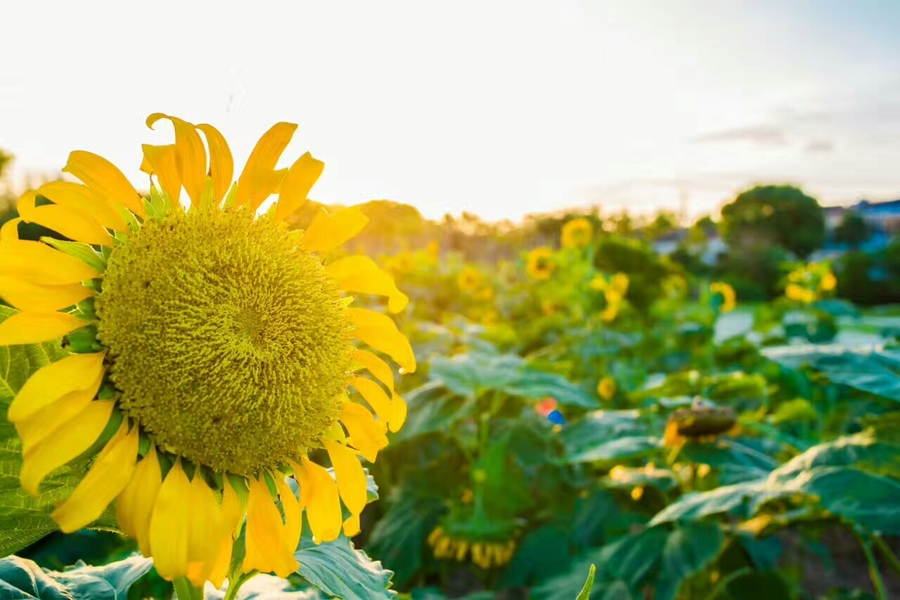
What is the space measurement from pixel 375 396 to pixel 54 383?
364 mm

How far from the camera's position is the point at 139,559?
1.04 metres

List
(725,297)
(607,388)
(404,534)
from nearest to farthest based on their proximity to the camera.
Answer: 1. (404,534)
2. (607,388)
3. (725,297)

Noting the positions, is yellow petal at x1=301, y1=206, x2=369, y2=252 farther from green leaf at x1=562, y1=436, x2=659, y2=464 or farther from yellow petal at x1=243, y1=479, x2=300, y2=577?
green leaf at x1=562, y1=436, x2=659, y2=464

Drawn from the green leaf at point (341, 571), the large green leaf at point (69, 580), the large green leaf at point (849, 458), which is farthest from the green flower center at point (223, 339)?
the large green leaf at point (849, 458)

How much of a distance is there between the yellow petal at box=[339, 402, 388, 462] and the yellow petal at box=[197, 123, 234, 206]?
28 centimetres

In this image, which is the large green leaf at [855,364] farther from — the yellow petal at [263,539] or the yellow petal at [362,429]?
the yellow petal at [263,539]

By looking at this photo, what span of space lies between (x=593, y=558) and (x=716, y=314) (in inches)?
171

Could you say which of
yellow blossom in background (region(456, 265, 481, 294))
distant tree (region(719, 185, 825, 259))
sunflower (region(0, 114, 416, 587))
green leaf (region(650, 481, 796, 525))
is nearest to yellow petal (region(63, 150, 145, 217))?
sunflower (region(0, 114, 416, 587))

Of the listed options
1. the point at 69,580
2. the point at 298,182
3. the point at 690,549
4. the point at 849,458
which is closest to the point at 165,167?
the point at 298,182

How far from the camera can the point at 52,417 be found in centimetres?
66

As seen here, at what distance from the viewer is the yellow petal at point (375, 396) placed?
2.97ft

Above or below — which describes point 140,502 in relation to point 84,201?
below

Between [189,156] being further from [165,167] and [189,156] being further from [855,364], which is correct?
[855,364]

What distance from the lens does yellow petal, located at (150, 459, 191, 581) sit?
66cm
